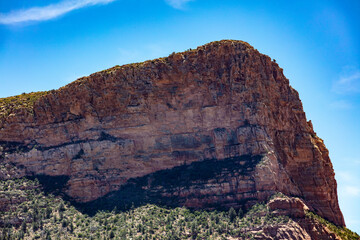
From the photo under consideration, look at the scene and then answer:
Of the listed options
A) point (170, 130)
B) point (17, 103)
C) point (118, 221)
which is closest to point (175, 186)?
point (170, 130)

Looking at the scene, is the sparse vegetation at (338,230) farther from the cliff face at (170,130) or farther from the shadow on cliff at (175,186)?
the shadow on cliff at (175,186)

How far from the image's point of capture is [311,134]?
104 m

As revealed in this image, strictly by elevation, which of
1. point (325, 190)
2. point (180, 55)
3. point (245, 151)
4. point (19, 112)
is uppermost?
point (180, 55)

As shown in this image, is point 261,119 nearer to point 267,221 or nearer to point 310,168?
point 310,168

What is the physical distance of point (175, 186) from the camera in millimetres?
92000

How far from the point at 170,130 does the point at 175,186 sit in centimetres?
1149

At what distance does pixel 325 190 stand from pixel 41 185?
51.5m

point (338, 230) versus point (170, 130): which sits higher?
point (170, 130)

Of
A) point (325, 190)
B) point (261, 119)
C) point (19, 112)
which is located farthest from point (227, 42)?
point (19, 112)

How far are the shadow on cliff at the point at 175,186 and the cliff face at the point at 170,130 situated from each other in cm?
24

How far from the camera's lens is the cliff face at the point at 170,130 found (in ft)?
309

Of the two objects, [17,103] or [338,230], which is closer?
[338,230]

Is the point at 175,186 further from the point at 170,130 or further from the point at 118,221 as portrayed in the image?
the point at 118,221

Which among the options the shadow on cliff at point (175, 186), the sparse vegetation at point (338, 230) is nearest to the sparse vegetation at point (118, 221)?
the shadow on cliff at point (175, 186)
